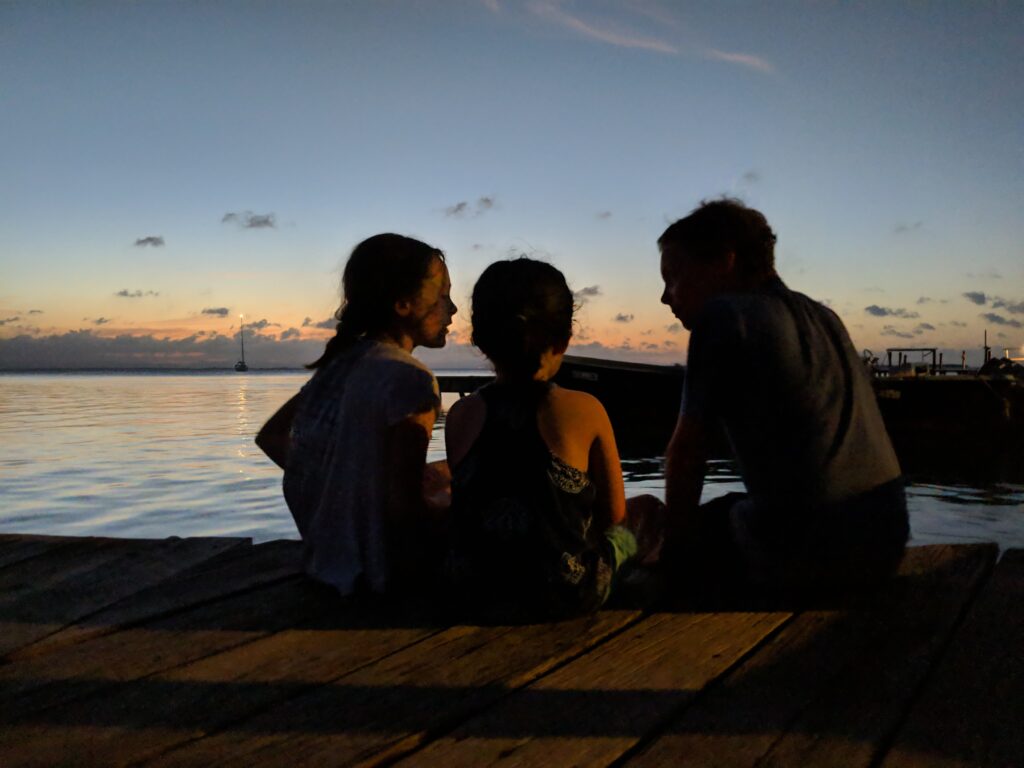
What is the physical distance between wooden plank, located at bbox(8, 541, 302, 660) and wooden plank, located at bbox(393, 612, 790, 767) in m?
1.56

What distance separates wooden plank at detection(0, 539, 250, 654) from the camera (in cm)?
279

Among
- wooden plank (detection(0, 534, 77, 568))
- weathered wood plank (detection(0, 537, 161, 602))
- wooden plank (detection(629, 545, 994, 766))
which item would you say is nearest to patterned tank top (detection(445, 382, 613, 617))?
wooden plank (detection(629, 545, 994, 766))

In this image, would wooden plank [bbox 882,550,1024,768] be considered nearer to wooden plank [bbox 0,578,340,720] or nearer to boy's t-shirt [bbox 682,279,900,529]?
boy's t-shirt [bbox 682,279,900,529]

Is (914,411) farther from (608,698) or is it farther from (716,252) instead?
(608,698)

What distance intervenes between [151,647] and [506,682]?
1.21 meters

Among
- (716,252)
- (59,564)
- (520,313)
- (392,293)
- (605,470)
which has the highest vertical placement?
(716,252)

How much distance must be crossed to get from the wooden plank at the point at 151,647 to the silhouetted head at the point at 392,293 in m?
1.00

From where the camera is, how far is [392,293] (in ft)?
10.2

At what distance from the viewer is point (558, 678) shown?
2.18 meters

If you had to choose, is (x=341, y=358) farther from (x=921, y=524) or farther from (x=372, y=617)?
(x=921, y=524)

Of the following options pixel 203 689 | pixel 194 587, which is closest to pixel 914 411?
pixel 194 587

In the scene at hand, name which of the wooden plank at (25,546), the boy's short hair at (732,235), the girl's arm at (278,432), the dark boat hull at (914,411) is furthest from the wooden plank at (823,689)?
the dark boat hull at (914,411)

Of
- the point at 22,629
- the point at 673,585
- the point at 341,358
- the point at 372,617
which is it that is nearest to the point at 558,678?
the point at 372,617

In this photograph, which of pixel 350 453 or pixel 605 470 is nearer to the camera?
pixel 605 470
